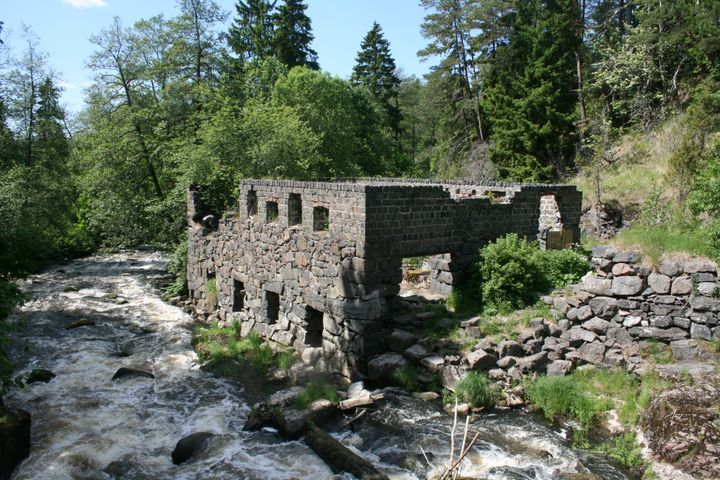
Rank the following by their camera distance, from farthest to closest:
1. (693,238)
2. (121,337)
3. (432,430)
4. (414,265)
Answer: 1. (414,265)
2. (121,337)
3. (693,238)
4. (432,430)

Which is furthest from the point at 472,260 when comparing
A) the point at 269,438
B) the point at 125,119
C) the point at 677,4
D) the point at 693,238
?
the point at 125,119

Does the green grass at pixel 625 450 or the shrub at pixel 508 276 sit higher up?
the shrub at pixel 508 276

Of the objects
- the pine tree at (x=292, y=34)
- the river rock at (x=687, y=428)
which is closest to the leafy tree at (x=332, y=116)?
the pine tree at (x=292, y=34)

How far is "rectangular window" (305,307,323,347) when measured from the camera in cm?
1149

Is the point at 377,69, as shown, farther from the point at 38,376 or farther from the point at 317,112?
the point at 38,376

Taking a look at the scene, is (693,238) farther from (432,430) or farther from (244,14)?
(244,14)

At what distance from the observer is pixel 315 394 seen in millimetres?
9180

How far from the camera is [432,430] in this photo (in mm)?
8039

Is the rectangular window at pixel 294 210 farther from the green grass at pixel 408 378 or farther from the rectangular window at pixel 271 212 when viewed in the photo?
the green grass at pixel 408 378

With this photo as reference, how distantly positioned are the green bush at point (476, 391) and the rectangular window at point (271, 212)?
Answer: 6.30m

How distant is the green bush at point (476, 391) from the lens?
337 inches

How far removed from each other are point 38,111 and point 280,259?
16741 mm

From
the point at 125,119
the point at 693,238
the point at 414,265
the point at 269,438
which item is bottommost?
the point at 269,438

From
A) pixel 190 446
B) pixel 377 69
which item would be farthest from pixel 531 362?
pixel 377 69
